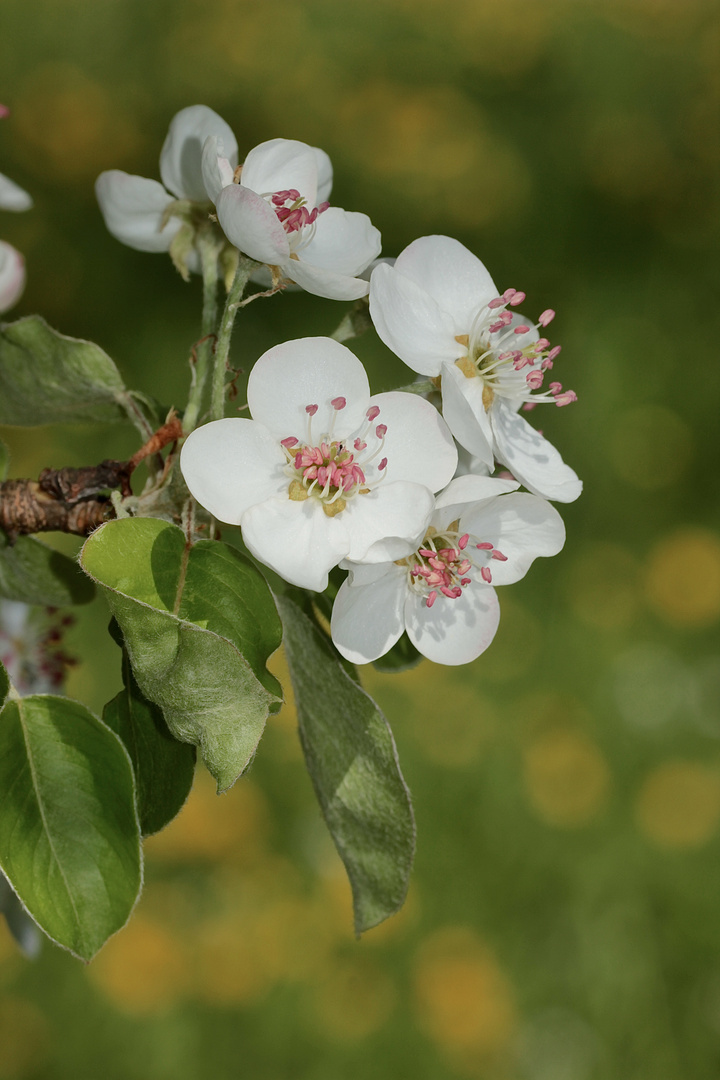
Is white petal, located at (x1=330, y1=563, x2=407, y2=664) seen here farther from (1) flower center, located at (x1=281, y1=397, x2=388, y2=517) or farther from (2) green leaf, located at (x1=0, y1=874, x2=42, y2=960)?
(2) green leaf, located at (x1=0, y1=874, x2=42, y2=960)

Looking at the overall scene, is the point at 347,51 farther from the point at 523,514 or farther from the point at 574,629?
the point at 523,514

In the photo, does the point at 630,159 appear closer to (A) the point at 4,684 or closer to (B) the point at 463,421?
(B) the point at 463,421

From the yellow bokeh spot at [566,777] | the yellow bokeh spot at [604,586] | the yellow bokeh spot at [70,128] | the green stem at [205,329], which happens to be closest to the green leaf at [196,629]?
the green stem at [205,329]

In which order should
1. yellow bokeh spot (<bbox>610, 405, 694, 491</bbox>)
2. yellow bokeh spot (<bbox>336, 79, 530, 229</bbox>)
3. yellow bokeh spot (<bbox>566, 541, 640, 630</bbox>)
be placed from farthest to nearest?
yellow bokeh spot (<bbox>336, 79, 530, 229</bbox>), yellow bokeh spot (<bbox>610, 405, 694, 491</bbox>), yellow bokeh spot (<bbox>566, 541, 640, 630</bbox>)

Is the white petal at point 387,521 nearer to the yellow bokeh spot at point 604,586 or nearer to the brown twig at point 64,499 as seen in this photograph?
the brown twig at point 64,499

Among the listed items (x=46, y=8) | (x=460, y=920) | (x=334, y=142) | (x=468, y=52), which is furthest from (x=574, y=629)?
(x=46, y=8)

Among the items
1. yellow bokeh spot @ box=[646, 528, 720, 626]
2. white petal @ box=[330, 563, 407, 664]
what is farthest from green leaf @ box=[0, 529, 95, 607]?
yellow bokeh spot @ box=[646, 528, 720, 626]

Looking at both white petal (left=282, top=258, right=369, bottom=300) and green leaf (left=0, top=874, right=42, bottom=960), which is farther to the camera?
green leaf (left=0, top=874, right=42, bottom=960)
